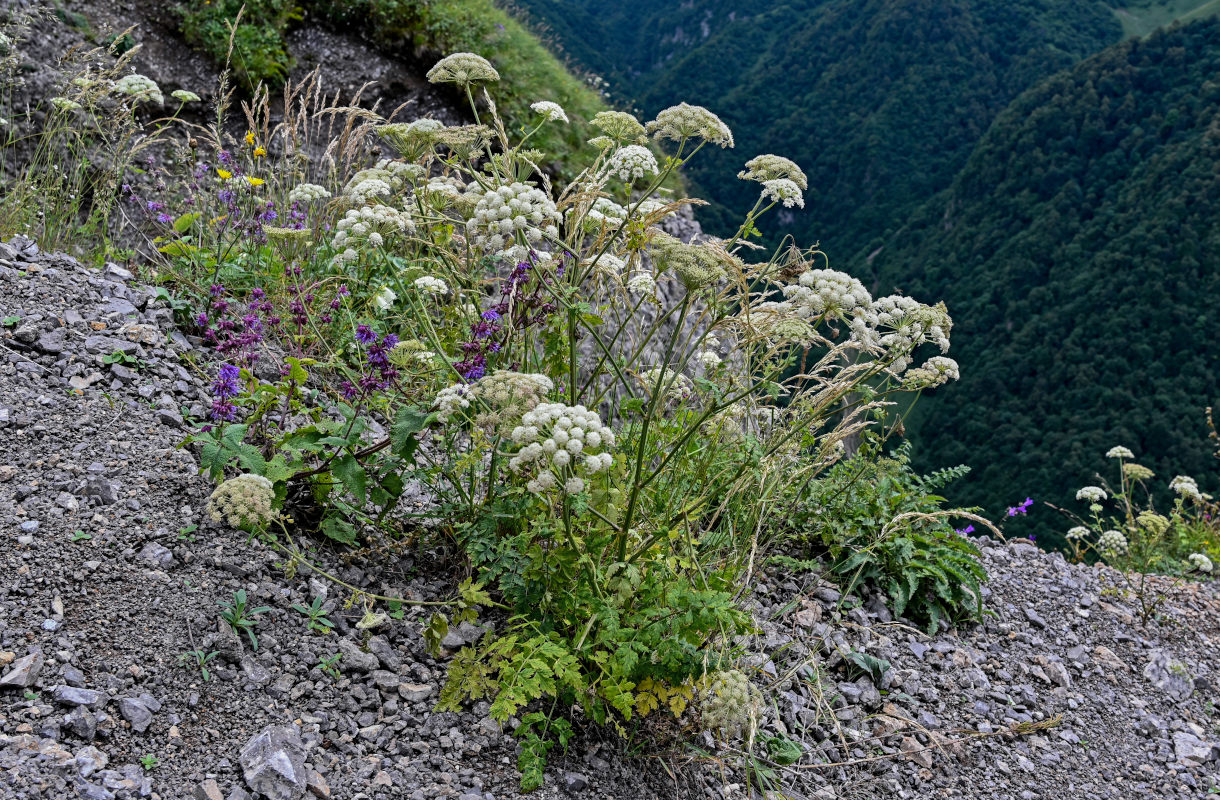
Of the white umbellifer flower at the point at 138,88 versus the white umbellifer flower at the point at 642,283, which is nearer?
the white umbellifer flower at the point at 642,283

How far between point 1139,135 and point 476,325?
102081 millimetres

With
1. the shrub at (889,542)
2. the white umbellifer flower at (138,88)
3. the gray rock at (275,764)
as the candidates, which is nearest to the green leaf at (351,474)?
the gray rock at (275,764)

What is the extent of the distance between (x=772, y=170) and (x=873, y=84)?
127 metres

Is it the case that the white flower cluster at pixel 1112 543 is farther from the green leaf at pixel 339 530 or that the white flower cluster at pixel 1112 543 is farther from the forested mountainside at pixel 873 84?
the forested mountainside at pixel 873 84

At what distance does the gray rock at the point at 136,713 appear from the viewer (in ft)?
7.47

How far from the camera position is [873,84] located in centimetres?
11412

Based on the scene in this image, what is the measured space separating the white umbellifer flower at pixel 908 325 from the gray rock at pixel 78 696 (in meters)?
2.86

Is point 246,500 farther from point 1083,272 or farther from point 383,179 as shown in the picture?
point 1083,272

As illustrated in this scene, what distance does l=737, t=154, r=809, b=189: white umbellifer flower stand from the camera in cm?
294

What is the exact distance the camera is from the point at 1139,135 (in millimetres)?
81688

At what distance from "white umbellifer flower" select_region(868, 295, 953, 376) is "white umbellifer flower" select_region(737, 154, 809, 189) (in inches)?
23.1

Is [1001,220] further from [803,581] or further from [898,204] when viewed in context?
[803,581]

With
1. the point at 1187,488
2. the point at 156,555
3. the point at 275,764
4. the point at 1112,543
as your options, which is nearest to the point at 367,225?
the point at 156,555

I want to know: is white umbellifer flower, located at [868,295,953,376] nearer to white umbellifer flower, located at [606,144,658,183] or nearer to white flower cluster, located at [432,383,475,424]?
white umbellifer flower, located at [606,144,658,183]
